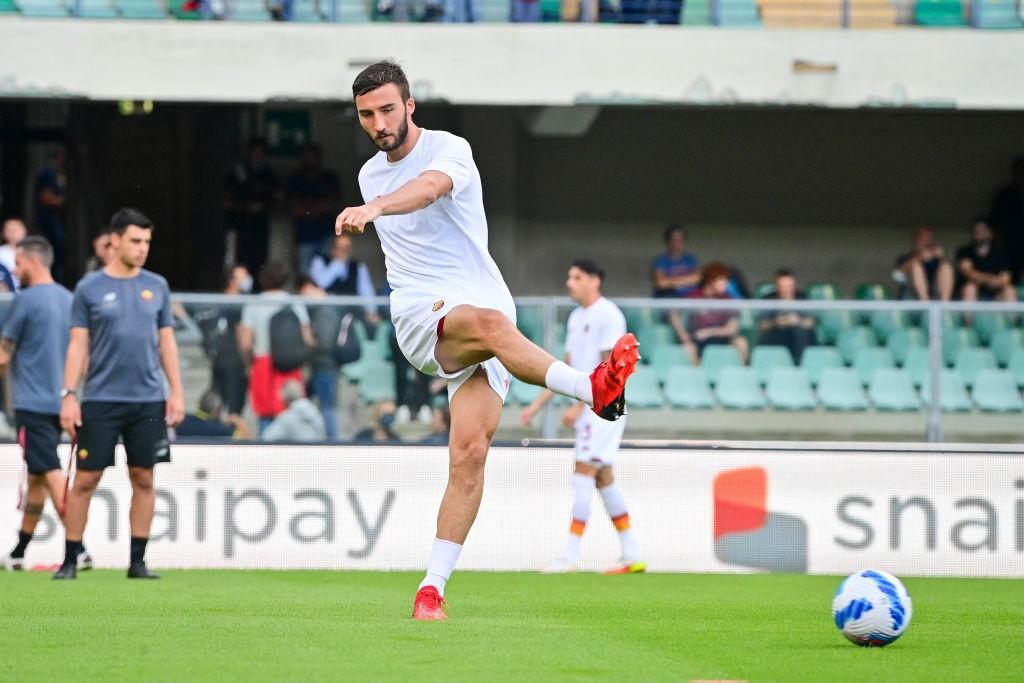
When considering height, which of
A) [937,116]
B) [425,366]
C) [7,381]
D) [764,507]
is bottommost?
[764,507]

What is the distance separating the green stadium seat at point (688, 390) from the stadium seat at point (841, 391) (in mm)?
941

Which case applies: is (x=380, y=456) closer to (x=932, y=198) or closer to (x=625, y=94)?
(x=625, y=94)

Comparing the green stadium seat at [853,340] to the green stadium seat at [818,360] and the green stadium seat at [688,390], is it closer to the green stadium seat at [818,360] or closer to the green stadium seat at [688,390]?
the green stadium seat at [818,360]

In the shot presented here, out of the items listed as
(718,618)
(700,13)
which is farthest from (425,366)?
(700,13)

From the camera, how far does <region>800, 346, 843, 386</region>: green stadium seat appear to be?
548 inches

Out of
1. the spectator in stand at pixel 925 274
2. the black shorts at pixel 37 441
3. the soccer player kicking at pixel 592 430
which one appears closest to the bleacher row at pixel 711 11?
the spectator in stand at pixel 925 274

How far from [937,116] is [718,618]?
13.3 meters

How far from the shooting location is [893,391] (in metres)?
14.0

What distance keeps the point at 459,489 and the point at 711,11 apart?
11.0 m

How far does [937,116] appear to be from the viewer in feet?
65.5

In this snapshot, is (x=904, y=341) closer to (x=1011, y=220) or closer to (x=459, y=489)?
(x=1011, y=220)

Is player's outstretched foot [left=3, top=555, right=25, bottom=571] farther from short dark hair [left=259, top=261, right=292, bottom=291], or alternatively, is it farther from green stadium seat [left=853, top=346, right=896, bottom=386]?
green stadium seat [left=853, top=346, right=896, bottom=386]

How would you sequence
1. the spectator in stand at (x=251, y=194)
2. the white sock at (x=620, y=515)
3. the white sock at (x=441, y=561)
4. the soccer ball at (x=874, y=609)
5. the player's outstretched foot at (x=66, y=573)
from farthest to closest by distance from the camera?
the spectator in stand at (x=251, y=194), the white sock at (x=620, y=515), the player's outstretched foot at (x=66, y=573), the white sock at (x=441, y=561), the soccer ball at (x=874, y=609)

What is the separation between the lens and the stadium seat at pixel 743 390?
13.8m
